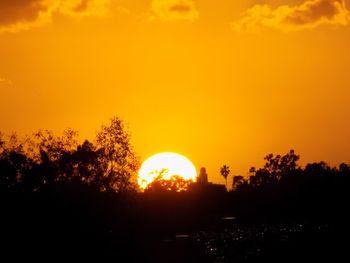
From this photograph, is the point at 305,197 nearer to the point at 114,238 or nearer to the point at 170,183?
the point at 170,183

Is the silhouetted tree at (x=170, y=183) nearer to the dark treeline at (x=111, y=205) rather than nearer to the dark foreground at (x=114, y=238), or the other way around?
the dark treeline at (x=111, y=205)

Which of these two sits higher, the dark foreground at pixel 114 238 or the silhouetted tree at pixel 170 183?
the silhouetted tree at pixel 170 183

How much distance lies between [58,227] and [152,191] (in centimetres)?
3458

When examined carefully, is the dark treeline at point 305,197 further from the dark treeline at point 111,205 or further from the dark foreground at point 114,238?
the dark foreground at point 114,238

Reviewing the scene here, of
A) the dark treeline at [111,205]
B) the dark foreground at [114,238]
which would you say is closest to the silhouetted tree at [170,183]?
the dark treeline at [111,205]

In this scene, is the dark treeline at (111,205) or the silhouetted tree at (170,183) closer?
the dark treeline at (111,205)

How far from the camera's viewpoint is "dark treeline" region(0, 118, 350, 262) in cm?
4191

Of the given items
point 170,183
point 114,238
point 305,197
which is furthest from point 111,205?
point 305,197

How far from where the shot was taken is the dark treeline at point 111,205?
4191cm

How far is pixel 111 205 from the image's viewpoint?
178ft

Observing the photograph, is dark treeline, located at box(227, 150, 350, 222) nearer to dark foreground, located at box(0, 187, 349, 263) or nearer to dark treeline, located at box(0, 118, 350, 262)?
dark treeline, located at box(0, 118, 350, 262)

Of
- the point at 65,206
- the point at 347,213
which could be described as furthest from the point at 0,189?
the point at 347,213

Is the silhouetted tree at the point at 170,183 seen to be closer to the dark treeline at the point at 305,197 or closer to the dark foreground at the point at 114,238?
the dark treeline at the point at 305,197

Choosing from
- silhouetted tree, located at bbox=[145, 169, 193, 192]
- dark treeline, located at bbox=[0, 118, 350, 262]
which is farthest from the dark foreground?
silhouetted tree, located at bbox=[145, 169, 193, 192]
